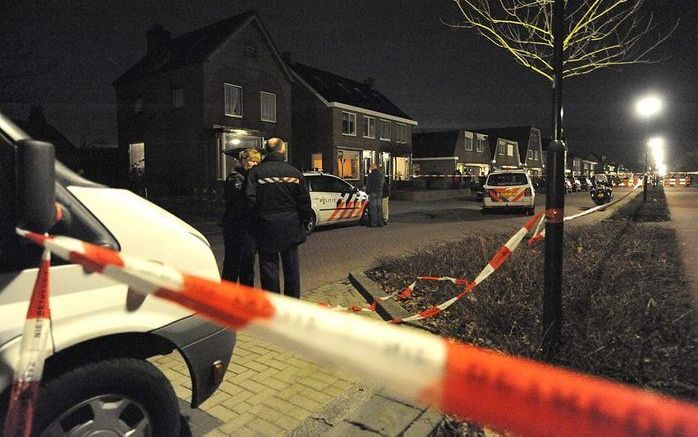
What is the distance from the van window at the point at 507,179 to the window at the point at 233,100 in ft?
45.2

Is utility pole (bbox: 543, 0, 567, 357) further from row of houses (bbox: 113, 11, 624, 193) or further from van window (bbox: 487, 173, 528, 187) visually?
row of houses (bbox: 113, 11, 624, 193)

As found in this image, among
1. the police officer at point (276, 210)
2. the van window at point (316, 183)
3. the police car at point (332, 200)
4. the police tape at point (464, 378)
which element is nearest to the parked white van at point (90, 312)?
the police tape at point (464, 378)

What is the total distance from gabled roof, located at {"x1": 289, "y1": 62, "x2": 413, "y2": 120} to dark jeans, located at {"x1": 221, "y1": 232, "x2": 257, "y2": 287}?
84.0ft

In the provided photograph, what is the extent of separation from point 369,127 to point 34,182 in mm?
32361

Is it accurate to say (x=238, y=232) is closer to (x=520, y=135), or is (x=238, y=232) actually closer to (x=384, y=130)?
(x=384, y=130)

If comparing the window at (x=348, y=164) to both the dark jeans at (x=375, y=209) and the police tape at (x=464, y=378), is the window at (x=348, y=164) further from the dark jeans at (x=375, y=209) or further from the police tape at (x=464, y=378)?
the police tape at (x=464, y=378)

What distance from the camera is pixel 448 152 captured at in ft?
152

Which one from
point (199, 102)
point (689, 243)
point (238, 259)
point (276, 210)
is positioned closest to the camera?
point (276, 210)

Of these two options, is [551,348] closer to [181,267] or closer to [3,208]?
[181,267]

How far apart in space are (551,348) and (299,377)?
189 centimetres

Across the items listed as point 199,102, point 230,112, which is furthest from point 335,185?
point 230,112

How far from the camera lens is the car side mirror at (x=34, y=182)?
1656mm

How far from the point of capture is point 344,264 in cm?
825

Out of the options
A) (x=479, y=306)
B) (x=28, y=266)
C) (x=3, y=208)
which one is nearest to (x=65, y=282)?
(x=28, y=266)
